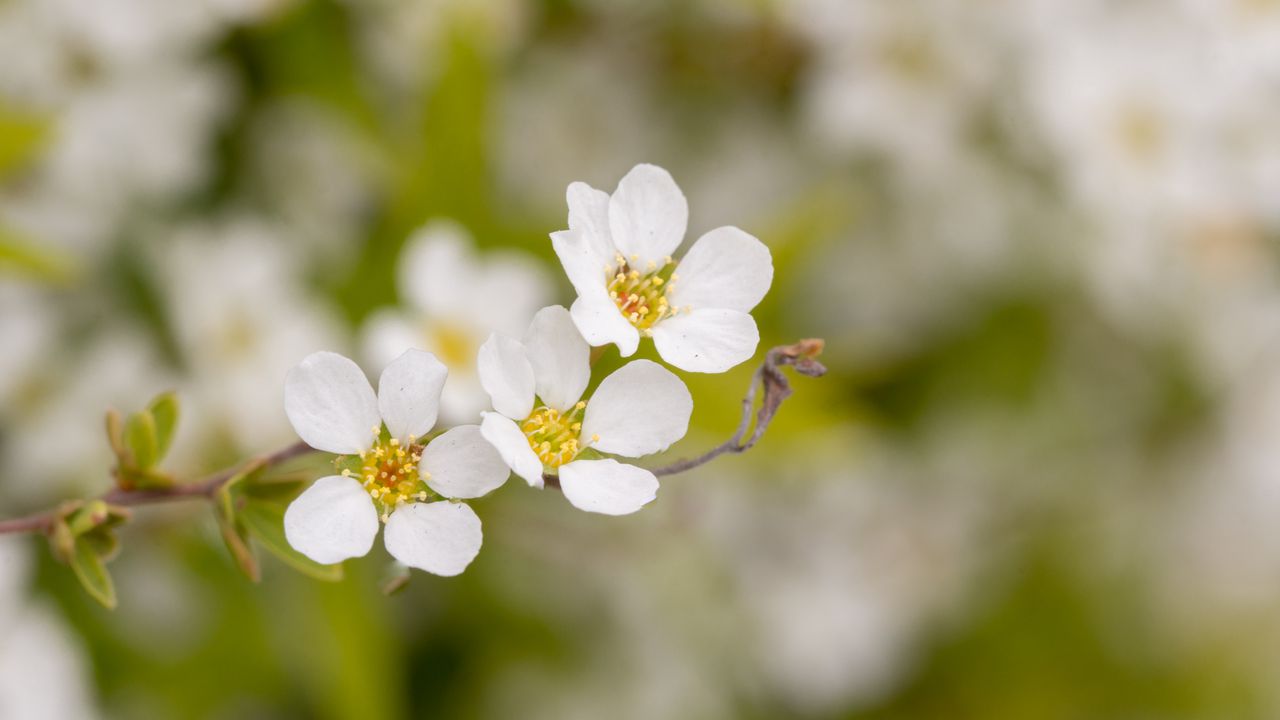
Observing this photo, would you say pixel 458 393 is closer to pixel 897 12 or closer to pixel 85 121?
pixel 85 121

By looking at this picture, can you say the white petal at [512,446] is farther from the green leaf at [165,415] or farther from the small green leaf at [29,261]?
the small green leaf at [29,261]

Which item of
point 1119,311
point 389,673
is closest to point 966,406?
point 1119,311

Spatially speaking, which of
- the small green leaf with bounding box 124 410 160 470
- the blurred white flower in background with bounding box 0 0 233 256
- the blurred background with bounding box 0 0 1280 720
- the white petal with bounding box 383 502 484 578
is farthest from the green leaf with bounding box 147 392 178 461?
the blurred white flower in background with bounding box 0 0 233 256

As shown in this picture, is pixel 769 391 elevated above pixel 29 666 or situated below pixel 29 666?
above

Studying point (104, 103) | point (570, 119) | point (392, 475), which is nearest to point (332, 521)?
point (392, 475)

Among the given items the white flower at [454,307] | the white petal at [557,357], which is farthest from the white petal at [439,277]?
the white petal at [557,357]

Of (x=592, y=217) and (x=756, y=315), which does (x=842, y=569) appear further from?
(x=592, y=217)
